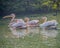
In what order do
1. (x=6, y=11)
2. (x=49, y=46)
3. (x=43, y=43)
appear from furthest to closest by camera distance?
1. (x=6, y=11)
2. (x=43, y=43)
3. (x=49, y=46)

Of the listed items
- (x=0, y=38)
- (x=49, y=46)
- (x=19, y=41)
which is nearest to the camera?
(x=49, y=46)

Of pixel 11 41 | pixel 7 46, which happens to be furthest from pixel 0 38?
pixel 7 46

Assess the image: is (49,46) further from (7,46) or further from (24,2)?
(24,2)

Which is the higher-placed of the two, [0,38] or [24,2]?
[24,2]

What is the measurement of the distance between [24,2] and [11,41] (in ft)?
34.2

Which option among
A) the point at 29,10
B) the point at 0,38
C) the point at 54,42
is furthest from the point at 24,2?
the point at 54,42

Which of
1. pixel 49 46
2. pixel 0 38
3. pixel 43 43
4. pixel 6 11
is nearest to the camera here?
pixel 49 46

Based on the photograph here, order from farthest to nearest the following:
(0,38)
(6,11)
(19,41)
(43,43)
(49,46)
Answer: (6,11)
(0,38)
(19,41)
(43,43)
(49,46)

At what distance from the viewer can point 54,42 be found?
23.7 ft

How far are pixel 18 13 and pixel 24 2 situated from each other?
39.2 inches

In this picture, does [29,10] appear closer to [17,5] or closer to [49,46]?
[17,5]

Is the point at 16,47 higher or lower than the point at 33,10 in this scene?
lower

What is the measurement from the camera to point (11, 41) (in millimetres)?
7746

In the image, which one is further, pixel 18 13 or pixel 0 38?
pixel 18 13
